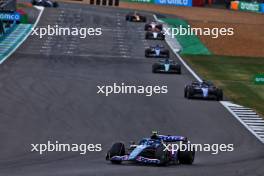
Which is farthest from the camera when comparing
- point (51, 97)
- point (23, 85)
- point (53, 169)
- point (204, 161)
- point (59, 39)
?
point (59, 39)

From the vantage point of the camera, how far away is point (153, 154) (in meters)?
24.1

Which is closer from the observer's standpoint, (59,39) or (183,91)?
(183,91)

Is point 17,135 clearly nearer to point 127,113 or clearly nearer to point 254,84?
point 127,113

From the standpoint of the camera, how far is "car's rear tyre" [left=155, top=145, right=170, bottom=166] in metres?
24.1

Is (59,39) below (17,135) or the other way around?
below

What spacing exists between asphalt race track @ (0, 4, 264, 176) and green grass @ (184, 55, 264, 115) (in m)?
1.97

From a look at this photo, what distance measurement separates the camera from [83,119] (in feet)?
113

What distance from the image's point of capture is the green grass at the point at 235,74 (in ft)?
147

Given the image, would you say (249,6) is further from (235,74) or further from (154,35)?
(235,74)

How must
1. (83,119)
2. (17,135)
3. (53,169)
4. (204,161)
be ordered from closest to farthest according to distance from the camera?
(53,169), (204,161), (17,135), (83,119)

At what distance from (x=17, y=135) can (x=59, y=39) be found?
44.1 meters

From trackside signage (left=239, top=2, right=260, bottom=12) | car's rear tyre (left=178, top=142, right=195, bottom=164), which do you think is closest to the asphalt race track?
car's rear tyre (left=178, top=142, right=195, bottom=164)

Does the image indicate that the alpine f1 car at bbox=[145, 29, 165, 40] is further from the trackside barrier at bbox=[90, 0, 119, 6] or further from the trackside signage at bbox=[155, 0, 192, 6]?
the trackside signage at bbox=[155, 0, 192, 6]

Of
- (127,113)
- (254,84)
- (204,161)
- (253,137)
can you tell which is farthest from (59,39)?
(204,161)
